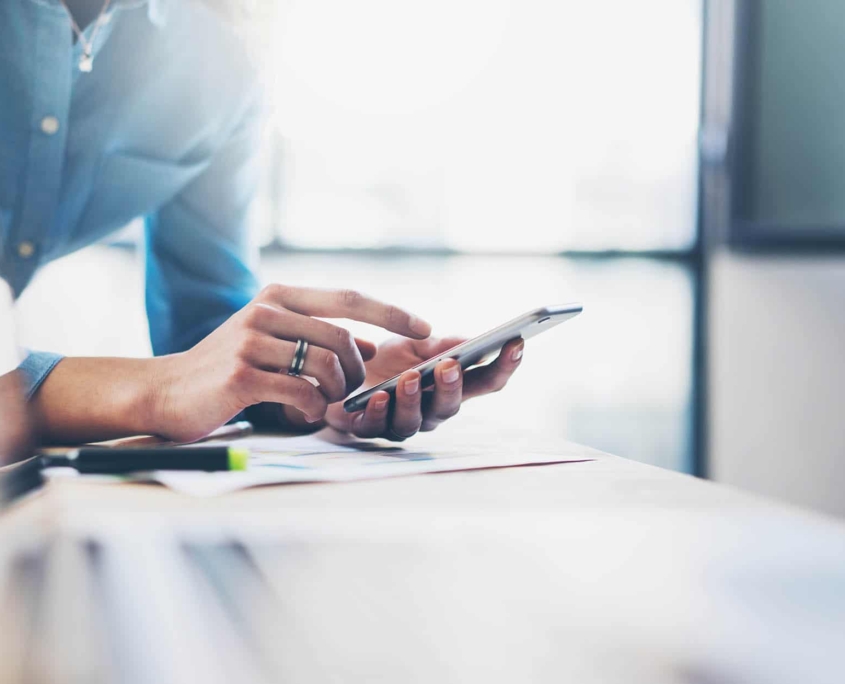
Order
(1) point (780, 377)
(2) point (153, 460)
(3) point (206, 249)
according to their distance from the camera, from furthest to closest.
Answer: (1) point (780, 377)
(3) point (206, 249)
(2) point (153, 460)

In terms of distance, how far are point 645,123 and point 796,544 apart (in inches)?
96.3

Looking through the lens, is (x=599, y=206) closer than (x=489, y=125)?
No

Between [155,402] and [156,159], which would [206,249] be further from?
[155,402]

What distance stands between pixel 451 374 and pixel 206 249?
56 centimetres

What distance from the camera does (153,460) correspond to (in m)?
0.42

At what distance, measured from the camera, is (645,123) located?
2.50m

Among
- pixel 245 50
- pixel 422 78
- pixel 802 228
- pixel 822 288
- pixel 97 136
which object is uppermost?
pixel 422 78

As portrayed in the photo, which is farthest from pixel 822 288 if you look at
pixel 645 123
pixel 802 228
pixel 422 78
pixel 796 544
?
pixel 796 544

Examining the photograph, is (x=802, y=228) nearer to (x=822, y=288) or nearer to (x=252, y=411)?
(x=822, y=288)

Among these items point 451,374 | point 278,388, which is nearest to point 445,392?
point 451,374

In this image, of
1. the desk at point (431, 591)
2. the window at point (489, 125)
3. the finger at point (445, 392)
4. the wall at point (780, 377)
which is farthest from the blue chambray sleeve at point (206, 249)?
the wall at point (780, 377)

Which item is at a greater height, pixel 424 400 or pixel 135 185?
pixel 135 185

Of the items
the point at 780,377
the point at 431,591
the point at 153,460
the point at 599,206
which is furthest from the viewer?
the point at 599,206

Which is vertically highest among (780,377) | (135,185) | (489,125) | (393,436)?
(489,125)
